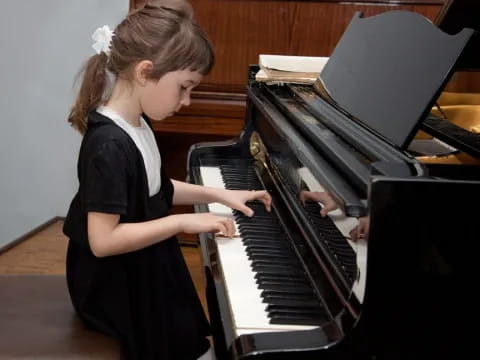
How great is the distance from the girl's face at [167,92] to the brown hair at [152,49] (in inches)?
0.6

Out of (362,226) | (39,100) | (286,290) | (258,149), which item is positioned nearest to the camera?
(362,226)

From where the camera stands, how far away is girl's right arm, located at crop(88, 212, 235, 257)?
135 centimetres

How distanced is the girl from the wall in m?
1.67

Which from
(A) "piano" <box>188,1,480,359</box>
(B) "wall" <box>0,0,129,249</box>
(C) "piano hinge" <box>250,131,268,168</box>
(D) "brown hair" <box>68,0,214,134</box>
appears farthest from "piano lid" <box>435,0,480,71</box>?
(B) "wall" <box>0,0,129,249</box>

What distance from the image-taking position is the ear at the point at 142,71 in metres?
1.41

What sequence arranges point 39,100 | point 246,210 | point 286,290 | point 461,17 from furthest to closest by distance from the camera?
point 39,100 < point 461,17 < point 246,210 < point 286,290

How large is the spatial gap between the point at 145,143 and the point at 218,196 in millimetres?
235

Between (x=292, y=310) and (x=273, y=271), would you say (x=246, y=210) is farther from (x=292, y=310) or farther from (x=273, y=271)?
(x=292, y=310)

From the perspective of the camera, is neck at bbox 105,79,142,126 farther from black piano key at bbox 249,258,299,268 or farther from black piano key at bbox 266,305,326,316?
black piano key at bbox 266,305,326,316

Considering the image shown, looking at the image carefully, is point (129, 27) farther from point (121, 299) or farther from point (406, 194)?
point (406, 194)

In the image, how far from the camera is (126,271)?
4.86ft

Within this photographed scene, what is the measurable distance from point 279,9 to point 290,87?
0.78m

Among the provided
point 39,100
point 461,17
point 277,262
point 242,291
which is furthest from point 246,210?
point 39,100

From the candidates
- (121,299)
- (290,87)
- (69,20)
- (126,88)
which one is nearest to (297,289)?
(121,299)
